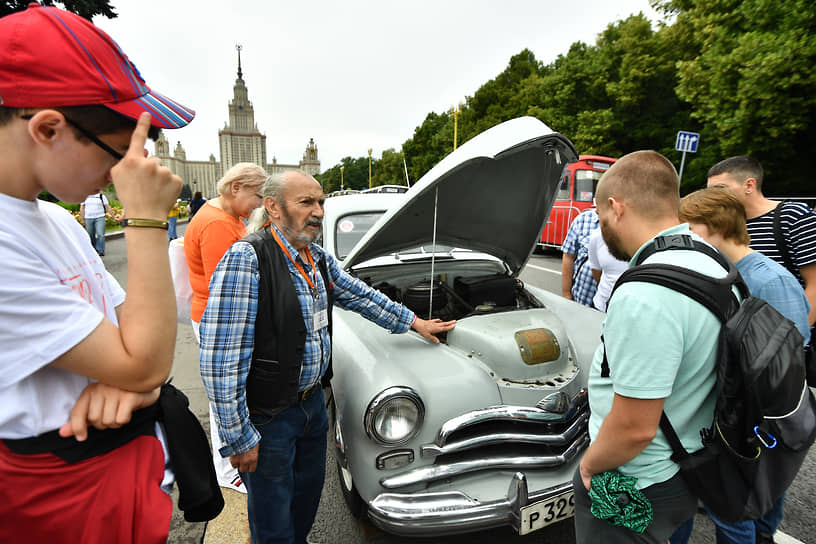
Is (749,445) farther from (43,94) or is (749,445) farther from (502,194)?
(502,194)

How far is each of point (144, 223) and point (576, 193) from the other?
13673 millimetres

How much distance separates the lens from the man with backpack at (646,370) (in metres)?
1.12

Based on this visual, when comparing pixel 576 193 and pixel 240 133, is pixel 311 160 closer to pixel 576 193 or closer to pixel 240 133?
pixel 240 133

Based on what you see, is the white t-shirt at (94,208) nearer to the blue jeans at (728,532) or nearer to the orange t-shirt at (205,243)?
the orange t-shirt at (205,243)

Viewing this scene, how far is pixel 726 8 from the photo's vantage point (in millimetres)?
12102

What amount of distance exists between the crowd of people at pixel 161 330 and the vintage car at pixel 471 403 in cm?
31

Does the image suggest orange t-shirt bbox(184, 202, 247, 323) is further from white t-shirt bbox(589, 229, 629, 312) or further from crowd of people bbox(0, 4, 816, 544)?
white t-shirt bbox(589, 229, 629, 312)

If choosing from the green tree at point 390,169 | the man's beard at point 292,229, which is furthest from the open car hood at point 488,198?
the green tree at point 390,169

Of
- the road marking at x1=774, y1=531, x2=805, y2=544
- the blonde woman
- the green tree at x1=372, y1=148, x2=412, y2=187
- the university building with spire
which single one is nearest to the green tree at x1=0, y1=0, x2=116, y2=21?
the blonde woman

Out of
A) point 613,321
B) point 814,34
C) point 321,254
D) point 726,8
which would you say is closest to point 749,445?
point 613,321

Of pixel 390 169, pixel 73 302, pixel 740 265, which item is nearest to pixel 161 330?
pixel 73 302

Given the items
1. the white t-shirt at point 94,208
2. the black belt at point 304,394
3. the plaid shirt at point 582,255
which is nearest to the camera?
the black belt at point 304,394

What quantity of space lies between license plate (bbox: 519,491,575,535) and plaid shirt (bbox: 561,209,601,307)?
2.41m

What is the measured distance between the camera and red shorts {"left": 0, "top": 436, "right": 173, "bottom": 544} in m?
0.82
